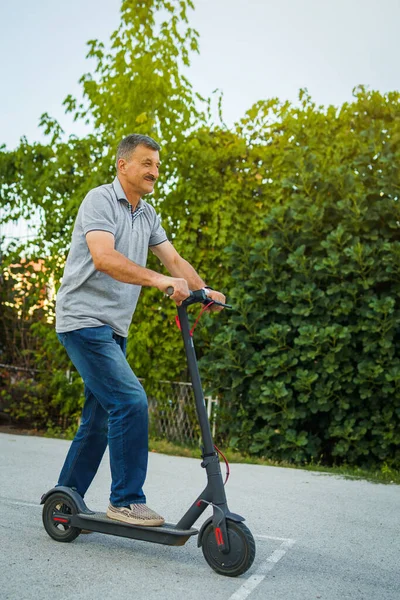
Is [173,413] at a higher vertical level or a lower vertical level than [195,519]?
higher

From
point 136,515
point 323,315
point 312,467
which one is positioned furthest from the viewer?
point 323,315

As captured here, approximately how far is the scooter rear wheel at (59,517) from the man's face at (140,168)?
159 cm

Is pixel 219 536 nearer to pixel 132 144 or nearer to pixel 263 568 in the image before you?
pixel 263 568

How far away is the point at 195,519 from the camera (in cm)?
348

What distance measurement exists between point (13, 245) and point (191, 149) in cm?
287

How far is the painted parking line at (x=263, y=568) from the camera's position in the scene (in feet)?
10.3

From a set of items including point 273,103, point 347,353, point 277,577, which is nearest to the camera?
point 277,577

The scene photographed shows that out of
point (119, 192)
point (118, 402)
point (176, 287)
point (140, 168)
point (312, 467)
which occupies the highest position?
point (140, 168)

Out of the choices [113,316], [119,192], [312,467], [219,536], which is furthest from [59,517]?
[312,467]

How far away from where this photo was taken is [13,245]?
955 centimetres

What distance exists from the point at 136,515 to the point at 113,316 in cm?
95

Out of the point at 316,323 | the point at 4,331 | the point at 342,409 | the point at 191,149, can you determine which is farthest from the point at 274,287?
the point at 4,331

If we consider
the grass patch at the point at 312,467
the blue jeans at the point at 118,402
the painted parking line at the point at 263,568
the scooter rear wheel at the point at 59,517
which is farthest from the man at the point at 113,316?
the grass patch at the point at 312,467

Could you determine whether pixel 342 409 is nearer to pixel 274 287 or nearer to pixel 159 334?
pixel 274 287
